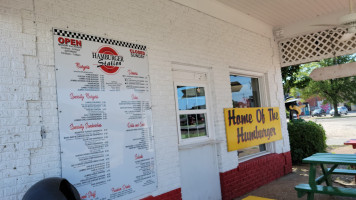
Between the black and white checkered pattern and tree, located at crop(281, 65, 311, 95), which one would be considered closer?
the black and white checkered pattern

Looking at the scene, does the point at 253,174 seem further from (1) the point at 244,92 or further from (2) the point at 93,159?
(2) the point at 93,159

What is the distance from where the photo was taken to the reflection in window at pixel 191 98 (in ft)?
15.4

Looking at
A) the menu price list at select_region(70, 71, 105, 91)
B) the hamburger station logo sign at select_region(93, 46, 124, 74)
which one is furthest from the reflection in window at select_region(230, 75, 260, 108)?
the menu price list at select_region(70, 71, 105, 91)

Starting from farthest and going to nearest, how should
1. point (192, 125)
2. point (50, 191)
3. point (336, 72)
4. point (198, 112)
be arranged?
1. point (336, 72)
2. point (198, 112)
3. point (192, 125)
4. point (50, 191)

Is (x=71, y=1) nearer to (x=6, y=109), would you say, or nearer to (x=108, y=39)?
(x=108, y=39)

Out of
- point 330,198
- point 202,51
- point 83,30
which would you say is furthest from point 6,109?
point 330,198

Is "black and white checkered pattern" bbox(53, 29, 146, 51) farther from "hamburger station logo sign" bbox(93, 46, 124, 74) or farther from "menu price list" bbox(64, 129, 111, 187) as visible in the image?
"menu price list" bbox(64, 129, 111, 187)

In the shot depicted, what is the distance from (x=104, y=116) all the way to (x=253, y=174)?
381cm

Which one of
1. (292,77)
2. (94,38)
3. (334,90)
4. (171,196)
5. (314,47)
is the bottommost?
(171,196)

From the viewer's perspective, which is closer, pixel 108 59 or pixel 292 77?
pixel 108 59

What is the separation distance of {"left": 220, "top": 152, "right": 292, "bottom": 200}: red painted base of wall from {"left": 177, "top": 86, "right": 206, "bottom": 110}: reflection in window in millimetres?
1388

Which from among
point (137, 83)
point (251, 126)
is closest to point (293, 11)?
point (251, 126)

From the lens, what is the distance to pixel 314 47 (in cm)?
735

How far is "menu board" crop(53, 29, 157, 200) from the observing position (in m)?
3.03
